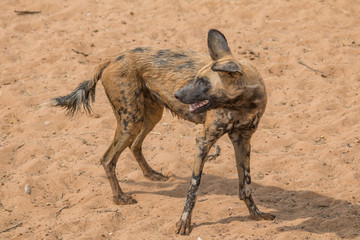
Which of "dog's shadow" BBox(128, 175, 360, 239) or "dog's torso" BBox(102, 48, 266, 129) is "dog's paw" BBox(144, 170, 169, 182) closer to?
"dog's shadow" BBox(128, 175, 360, 239)

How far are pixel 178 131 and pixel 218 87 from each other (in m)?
2.94

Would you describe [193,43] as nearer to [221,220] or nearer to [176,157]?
[176,157]

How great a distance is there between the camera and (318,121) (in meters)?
7.84

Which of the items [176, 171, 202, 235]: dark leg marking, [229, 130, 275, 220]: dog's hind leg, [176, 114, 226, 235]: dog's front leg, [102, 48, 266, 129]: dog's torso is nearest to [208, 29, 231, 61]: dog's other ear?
[102, 48, 266, 129]: dog's torso

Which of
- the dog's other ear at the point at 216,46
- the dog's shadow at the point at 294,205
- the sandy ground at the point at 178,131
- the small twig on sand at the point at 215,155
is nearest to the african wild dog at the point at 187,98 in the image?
the dog's other ear at the point at 216,46

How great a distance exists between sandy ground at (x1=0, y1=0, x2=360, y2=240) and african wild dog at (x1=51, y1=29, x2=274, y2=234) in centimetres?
39

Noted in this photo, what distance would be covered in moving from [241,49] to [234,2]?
1944 mm

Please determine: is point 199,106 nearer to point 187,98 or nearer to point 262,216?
point 187,98

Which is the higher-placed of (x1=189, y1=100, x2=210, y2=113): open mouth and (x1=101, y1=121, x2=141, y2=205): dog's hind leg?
(x1=189, y1=100, x2=210, y2=113): open mouth

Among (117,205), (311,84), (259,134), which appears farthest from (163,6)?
(117,205)

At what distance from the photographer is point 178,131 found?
779 centimetres

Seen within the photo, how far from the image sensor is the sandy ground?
567 cm

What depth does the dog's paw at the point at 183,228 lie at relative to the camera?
5.34 meters

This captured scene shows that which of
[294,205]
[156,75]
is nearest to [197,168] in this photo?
[156,75]
